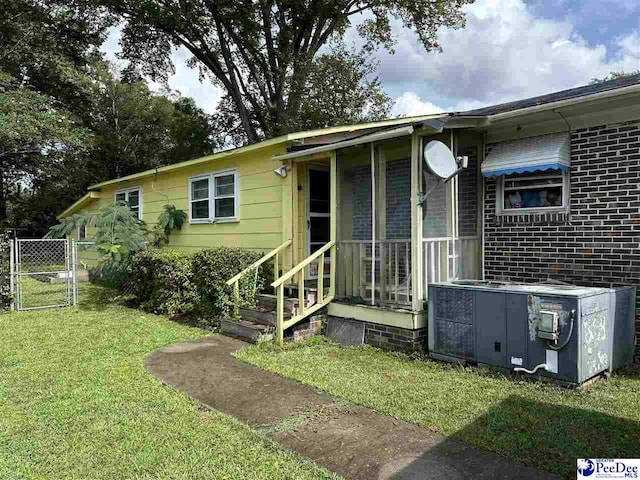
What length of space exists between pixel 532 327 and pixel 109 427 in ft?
13.1

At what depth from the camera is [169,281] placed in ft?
27.8

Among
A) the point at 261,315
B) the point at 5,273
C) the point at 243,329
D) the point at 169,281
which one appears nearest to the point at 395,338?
the point at 261,315

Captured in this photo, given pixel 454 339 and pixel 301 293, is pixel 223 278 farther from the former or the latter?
pixel 454 339

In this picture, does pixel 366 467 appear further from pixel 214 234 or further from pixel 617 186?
pixel 214 234

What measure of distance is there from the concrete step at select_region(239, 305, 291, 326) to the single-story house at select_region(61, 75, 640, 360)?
0.79ft

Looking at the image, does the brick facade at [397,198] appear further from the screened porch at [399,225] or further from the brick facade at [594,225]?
the brick facade at [594,225]

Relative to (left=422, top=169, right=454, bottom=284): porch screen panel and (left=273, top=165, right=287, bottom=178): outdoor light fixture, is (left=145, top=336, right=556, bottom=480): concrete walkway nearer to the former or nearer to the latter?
(left=422, top=169, right=454, bottom=284): porch screen panel

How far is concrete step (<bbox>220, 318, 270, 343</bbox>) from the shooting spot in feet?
21.7

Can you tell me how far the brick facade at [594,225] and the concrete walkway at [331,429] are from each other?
3.28 meters

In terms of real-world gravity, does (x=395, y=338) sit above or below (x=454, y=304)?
below

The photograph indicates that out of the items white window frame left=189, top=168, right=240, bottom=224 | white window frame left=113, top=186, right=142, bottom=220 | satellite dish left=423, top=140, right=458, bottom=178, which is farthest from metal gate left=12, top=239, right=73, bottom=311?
satellite dish left=423, top=140, right=458, bottom=178

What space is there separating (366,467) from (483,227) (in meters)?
4.37

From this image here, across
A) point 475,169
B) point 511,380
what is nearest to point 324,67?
point 475,169

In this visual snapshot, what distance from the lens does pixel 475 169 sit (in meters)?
6.53
